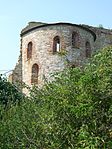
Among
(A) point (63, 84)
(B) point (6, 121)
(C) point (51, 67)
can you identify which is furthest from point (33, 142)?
(C) point (51, 67)

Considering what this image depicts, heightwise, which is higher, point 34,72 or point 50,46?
point 50,46

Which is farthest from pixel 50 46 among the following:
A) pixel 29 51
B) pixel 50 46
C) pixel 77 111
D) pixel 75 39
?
pixel 77 111

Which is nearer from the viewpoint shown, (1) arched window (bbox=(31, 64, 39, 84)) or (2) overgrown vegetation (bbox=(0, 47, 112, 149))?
(2) overgrown vegetation (bbox=(0, 47, 112, 149))

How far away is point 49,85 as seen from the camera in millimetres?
9914

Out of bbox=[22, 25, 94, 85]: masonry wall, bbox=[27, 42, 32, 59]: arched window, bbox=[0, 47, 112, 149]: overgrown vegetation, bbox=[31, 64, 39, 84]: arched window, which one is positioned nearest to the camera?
bbox=[0, 47, 112, 149]: overgrown vegetation

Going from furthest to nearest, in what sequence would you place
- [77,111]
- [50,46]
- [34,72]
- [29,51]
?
[29,51]
[34,72]
[50,46]
[77,111]

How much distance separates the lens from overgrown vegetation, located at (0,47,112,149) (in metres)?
8.28

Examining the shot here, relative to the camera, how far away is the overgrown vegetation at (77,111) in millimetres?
8281

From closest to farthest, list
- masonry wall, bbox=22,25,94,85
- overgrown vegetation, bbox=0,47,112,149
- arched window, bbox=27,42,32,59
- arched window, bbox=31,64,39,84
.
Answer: overgrown vegetation, bbox=0,47,112,149, masonry wall, bbox=22,25,94,85, arched window, bbox=31,64,39,84, arched window, bbox=27,42,32,59

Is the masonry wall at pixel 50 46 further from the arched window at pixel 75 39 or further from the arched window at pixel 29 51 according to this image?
the arched window at pixel 29 51

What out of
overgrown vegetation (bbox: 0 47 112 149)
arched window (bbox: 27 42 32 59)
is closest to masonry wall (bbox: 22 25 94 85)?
arched window (bbox: 27 42 32 59)

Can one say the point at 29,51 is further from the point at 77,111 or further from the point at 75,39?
the point at 77,111

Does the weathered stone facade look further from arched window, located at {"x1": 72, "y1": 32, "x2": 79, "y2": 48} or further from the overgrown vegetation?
the overgrown vegetation

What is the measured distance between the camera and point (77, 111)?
8.27 metres
